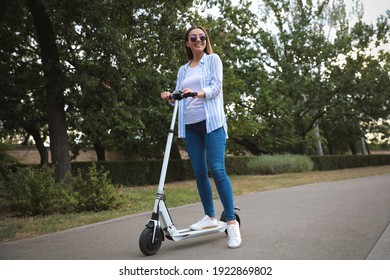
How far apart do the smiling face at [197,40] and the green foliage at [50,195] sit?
3592mm

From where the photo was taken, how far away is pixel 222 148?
3615mm

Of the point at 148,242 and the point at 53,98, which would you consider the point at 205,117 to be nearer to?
the point at 148,242

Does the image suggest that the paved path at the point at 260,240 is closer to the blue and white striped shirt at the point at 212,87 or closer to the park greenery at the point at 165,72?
the blue and white striped shirt at the point at 212,87

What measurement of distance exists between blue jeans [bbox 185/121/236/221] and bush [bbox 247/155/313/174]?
15.3 meters

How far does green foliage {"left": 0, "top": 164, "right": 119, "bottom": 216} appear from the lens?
643cm

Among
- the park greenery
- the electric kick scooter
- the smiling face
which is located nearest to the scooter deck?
the electric kick scooter

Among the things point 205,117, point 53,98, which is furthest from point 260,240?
point 53,98

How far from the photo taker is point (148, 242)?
328 cm

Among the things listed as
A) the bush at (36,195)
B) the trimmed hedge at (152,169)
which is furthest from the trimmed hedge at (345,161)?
the bush at (36,195)

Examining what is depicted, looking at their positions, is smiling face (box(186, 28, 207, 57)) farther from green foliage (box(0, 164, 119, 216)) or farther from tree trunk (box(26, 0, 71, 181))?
tree trunk (box(26, 0, 71, 181))

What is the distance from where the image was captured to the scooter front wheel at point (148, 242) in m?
3.26
